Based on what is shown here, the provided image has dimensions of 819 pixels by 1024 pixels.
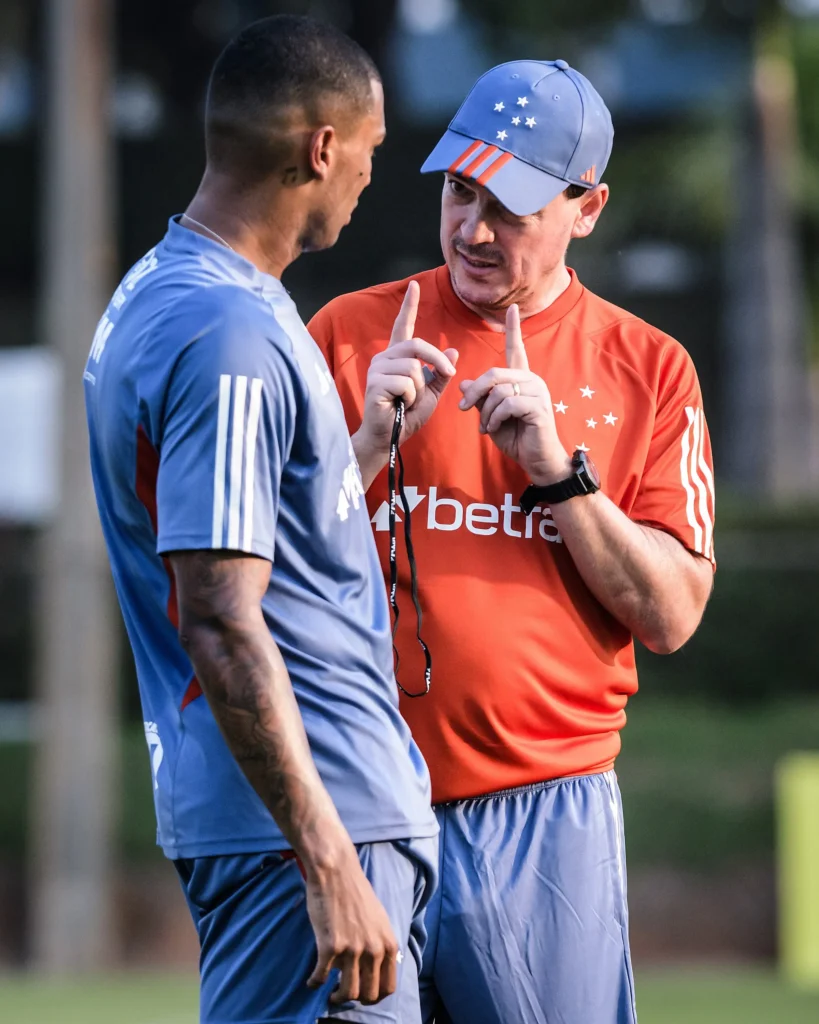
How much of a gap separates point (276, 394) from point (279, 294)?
0.23m

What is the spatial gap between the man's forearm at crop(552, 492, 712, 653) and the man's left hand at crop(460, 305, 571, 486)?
9cm

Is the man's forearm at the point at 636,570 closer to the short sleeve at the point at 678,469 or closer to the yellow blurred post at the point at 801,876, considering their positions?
the short sleeve at the point at 678,469

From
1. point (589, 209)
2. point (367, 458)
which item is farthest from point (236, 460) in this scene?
point (589, 209)

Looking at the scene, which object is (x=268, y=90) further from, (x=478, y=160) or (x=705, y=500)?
(x=705, y=500)

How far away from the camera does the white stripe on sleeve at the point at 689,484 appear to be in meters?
3.40

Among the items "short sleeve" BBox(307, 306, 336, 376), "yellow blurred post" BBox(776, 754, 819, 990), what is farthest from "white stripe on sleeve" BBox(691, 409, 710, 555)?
"yellow blurred post" BBox(776, 754, 819, 990)

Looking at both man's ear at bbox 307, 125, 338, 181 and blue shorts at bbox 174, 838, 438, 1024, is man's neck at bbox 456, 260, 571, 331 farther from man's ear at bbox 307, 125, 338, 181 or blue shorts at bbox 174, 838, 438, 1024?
blue shorts at bbox 174, 838, 438, 1024

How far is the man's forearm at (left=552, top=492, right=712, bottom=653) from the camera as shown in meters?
3.21

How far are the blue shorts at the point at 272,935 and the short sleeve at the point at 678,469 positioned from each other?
0.95m

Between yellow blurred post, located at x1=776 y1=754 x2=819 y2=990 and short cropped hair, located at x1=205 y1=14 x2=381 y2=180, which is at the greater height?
short cropped hair, located at x1=205 y1=14 x2=381 y2=180

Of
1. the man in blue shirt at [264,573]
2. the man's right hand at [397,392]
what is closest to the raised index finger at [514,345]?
the man's right hand at [397,392]

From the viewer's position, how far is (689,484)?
3426 mm

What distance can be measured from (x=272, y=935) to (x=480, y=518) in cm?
101

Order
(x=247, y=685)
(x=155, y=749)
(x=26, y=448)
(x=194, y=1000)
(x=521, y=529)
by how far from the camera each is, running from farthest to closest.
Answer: (x=26, y=448), (x=194, y=1000), (x=521, y=529), (x=155, y=749), (x=247, y=685)
